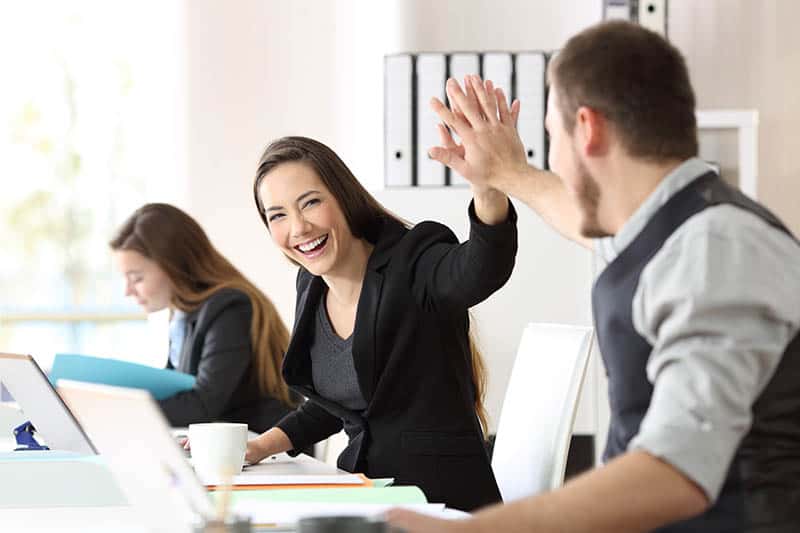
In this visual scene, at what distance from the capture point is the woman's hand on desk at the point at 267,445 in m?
2.04

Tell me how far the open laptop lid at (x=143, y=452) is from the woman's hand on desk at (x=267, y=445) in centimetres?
84

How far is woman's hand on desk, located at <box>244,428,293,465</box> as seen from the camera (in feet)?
6.70

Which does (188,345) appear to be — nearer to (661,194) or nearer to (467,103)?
(467,103)

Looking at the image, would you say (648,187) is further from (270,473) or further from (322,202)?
(322,202)

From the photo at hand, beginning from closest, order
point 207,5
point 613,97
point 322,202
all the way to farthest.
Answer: point 613,97 → point 322,202 → point 207,5

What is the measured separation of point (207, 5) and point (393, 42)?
746mm

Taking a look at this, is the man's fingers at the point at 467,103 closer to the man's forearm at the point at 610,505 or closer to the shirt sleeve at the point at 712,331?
the shirt sleeve at the point at 712,331

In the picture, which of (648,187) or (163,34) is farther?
(163,34)

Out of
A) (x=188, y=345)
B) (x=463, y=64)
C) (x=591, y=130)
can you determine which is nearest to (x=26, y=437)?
(x=188, y=345)

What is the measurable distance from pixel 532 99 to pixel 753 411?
8.80 feet

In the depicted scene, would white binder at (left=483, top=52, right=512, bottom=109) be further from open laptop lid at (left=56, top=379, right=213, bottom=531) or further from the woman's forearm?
open laptop lid at (left=56, top=379, right=213, bottom=531)

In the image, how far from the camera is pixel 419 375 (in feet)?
6.93

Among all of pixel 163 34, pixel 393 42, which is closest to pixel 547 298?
pixel 393 42

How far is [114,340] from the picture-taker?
16.1ft
